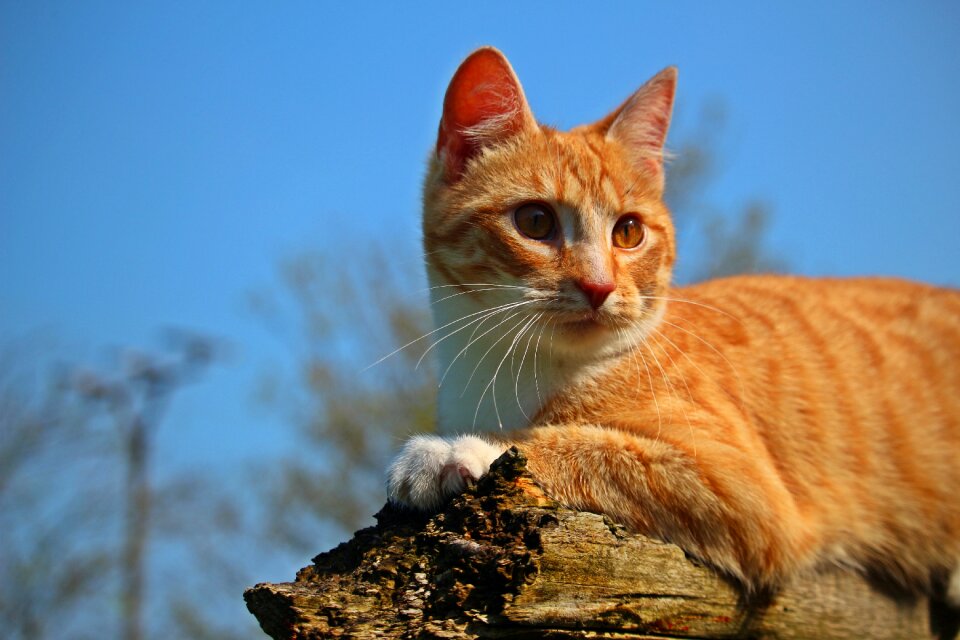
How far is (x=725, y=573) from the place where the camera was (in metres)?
2.67

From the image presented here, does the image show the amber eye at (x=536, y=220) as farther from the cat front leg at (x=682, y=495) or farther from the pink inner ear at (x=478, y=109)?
the cat front leg at (x=682, y=495)

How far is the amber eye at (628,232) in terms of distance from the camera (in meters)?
A: 3.20

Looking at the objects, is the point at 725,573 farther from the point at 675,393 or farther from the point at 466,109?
the point at 466,109

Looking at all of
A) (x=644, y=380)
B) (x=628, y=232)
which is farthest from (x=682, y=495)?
(x=628, y=232)

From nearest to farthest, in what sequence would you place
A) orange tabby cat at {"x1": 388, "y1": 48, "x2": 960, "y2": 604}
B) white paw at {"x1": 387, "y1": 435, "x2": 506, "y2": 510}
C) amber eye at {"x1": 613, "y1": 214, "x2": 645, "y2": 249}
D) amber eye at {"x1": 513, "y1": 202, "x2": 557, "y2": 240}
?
1. white paw at {"x1": 387, "y1": 435, "x2": 506, "y2": 510}
2. orange tabby cat at {"x1": 388, "y1": 48, "x2": 960, "y2": 604}
3. amber eye at {"x1": 513, "y1": 202, "x2": 557, "y2": 240}
4. amber eye at {"x1": 613, "y1": 214, "x2": 645, "y2": 249}

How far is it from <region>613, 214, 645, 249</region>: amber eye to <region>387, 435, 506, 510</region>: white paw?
38.6 inches

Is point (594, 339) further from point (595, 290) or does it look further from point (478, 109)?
point (478, 109)

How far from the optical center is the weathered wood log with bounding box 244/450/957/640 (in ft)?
7.23

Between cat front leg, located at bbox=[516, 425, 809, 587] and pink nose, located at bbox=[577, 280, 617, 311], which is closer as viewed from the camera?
cat front leg, located at bbox=[516, 425, 809, 587]

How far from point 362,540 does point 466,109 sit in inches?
69.6

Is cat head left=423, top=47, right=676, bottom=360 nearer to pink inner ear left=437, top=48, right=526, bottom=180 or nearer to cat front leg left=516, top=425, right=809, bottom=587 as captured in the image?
pink inner ear left=437, top=48, right=526, bottom=180

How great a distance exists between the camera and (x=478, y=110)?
11.1ft

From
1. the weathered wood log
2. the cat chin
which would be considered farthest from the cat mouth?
the weathered wood log

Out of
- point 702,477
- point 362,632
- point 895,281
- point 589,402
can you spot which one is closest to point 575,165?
point 589,402
